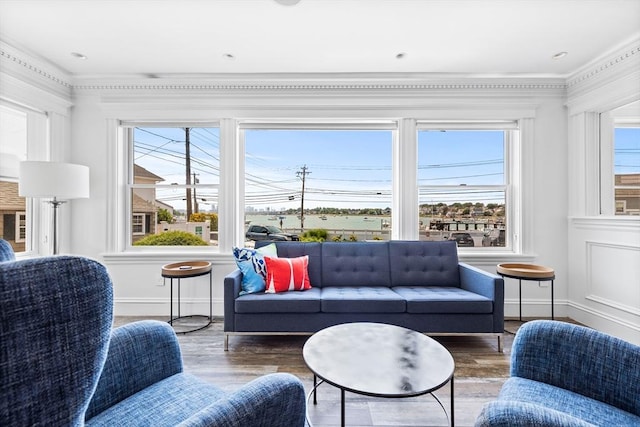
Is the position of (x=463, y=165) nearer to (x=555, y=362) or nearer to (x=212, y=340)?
(x=555, y=362)

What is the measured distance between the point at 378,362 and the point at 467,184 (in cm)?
260

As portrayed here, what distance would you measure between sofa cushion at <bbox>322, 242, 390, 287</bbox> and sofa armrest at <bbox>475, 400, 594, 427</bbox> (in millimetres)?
2052

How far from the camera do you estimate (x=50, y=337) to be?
58cm

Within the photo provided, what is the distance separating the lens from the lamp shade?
2295 mm

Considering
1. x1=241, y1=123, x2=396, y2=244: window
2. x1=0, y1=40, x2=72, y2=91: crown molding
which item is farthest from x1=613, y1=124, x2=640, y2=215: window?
x1=0, y1=40, x2=72, y2=91: crown molding

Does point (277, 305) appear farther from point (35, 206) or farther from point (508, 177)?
point (508, 177)

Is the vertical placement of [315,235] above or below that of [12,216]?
below

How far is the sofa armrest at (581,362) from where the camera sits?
115 cm

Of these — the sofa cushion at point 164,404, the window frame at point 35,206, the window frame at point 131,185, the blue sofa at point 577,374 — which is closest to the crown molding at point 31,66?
the window frame at point 35,206

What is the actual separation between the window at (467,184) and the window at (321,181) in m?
0.44

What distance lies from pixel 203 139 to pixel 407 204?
7.78ft

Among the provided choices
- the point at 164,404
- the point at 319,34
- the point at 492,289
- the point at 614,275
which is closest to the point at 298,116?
the point at 319,34

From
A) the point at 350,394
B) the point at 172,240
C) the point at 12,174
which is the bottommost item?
the point at 350,394

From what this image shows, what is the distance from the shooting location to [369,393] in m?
1.19
